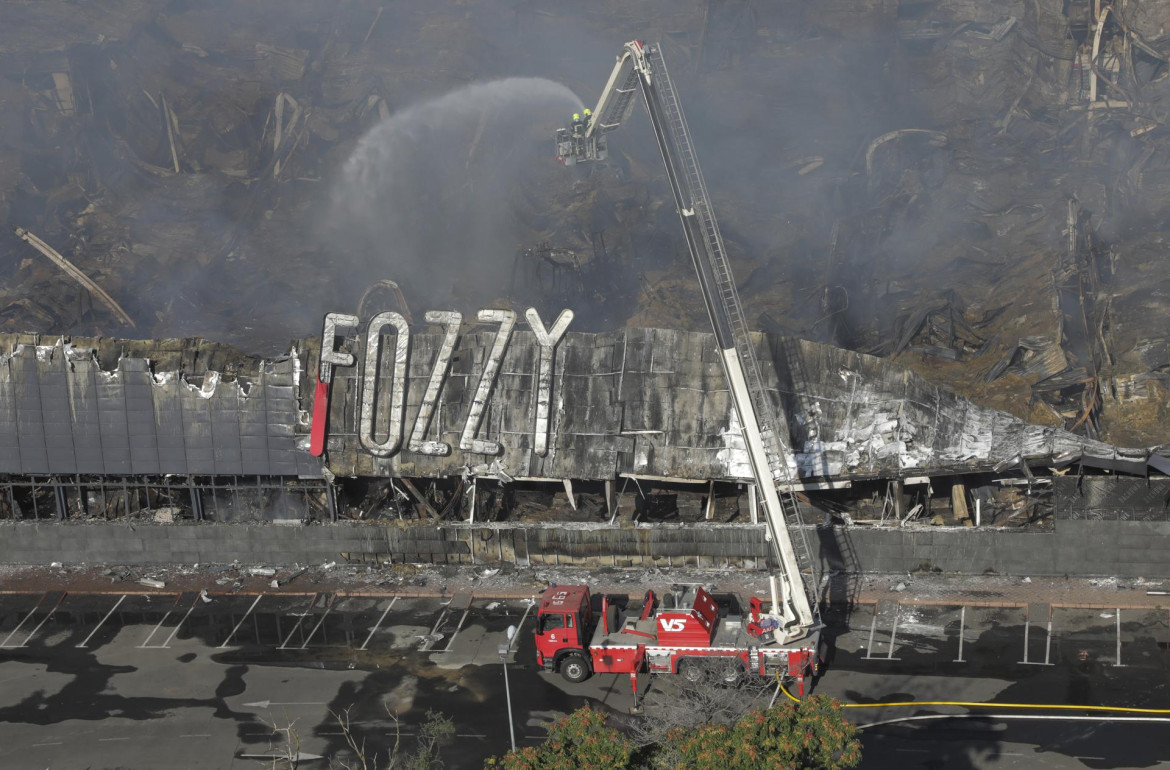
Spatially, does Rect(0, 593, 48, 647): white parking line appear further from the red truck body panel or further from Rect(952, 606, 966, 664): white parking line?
Rect(952, 606, 966, 664): white parking line

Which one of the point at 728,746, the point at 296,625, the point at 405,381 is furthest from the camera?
the point at 405,381

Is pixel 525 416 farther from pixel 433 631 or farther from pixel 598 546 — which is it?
pixel 433 631

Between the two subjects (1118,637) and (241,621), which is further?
(241,621)

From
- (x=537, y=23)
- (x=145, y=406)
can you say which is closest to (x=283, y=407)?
(x=145, y=406)

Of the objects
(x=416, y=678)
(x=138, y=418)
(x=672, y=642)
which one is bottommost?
(x=416, y=678)

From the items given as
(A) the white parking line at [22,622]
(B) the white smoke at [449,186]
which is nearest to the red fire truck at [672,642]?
(A) the white parking line at [22,622]

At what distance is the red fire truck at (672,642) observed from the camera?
27.6 meters

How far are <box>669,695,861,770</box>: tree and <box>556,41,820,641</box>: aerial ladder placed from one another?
23.1 ft

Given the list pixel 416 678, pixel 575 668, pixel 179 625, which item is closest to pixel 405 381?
pixel 416 678

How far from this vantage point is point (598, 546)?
34750 millimetres

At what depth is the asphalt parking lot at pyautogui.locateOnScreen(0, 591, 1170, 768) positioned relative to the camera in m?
26.5

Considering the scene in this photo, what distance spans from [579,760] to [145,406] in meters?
22.0

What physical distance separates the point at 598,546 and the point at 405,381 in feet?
24.5

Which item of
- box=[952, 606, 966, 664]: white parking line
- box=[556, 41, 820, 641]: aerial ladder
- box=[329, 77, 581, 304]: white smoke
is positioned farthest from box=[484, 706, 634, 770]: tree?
box=[329, 77, 581, 304]: white smoke
